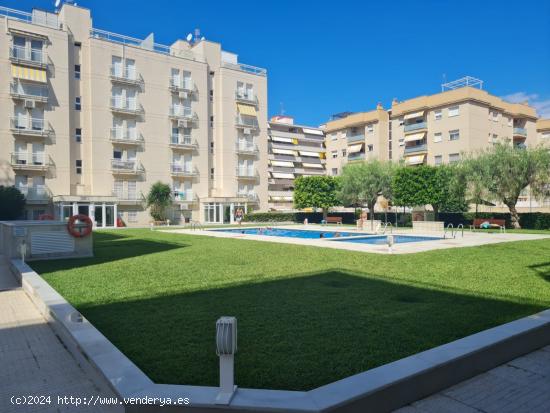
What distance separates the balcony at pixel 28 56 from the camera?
36000 mm

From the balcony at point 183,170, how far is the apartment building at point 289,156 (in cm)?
2318

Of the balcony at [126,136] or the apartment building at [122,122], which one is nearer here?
the apartment building at [122,122]

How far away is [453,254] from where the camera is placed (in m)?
13.8

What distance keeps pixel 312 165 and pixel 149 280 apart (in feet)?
225

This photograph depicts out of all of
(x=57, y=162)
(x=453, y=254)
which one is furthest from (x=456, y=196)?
(x=57, y=162)

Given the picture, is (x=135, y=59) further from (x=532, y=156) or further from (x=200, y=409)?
(x=200, y=409)

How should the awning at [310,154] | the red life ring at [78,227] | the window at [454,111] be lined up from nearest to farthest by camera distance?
the red life ring at [78,227], the window at [454,111], the awning at [310,154]

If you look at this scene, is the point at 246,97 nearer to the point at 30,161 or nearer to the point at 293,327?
the point at 30,161

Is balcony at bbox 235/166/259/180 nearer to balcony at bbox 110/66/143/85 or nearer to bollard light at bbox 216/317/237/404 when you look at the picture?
balcony at bbox 110/66/143/85

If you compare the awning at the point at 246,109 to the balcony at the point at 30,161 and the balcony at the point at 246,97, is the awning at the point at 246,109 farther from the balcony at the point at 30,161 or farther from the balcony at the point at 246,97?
the balcony at the point at 30,161

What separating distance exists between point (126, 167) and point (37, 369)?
40217 mm

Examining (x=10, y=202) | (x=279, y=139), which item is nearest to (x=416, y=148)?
(x=279, y=139)

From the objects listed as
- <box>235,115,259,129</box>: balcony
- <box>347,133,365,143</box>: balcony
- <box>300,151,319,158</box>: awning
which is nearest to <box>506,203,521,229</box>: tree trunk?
<box>235,115,259,129</box>: balcony


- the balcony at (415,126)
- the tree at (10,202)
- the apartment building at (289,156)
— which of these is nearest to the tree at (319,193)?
the balcony at (415,126)
